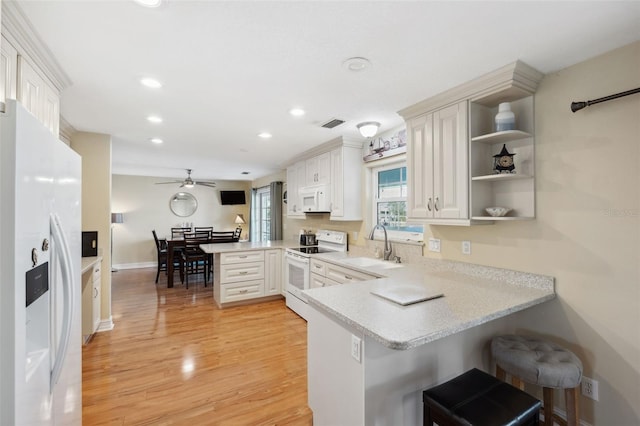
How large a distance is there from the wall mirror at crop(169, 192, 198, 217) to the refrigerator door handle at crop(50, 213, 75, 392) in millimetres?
6994

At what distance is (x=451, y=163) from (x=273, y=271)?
317 centimetres

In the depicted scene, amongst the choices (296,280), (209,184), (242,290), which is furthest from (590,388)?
(209,184)

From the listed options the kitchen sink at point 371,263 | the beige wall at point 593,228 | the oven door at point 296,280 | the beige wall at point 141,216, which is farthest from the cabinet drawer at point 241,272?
the beige wall at point 141,216

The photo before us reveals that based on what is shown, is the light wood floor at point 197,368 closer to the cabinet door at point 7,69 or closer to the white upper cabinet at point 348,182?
the white upper cabinet at point 348,182

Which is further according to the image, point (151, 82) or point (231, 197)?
point (231, 197)

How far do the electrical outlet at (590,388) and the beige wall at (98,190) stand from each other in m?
4.43

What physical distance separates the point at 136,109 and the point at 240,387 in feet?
8.40

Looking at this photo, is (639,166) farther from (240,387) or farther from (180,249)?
(180,249)

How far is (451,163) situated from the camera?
2.21 metres

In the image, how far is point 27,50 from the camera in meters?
1.56

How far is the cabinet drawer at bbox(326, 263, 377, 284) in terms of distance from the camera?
2.80 m

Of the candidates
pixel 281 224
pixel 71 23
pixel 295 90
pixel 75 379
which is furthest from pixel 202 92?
pixel 281 224

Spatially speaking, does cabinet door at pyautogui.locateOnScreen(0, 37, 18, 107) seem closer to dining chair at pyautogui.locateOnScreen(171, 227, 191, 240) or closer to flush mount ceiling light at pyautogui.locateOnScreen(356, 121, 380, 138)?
flush mount ceiling light at pyautogui.locateOnScreen(356, 121, 380, 138)

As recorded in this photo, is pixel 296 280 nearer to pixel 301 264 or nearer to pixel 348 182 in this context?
pixel 301 264
